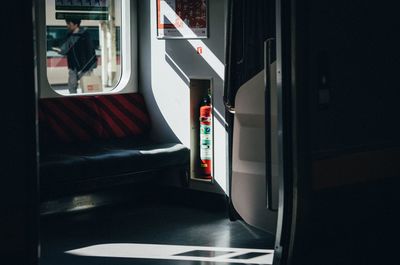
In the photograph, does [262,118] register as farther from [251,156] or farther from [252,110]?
[251,156]

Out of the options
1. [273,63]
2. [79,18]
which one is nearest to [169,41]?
[79,18]

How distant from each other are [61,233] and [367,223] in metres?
2.34

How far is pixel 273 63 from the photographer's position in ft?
16.7

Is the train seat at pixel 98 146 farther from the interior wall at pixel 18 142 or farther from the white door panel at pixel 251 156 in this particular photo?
the interior wall at pixel 18 142

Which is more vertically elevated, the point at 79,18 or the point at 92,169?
the point at 79,18

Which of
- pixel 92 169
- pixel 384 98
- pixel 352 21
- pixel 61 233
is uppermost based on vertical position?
pixel 352 21

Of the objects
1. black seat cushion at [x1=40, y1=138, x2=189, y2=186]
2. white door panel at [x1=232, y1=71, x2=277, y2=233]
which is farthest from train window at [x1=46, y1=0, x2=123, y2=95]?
white door panel at [x1=232, y1=71, x2=277, y2=233]

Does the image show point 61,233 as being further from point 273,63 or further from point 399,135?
point 399,135

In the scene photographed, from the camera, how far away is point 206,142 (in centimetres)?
666

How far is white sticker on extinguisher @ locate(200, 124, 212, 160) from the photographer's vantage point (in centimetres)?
662

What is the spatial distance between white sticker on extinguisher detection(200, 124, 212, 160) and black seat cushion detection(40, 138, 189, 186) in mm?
173

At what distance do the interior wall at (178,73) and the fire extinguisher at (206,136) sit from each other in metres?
0.12

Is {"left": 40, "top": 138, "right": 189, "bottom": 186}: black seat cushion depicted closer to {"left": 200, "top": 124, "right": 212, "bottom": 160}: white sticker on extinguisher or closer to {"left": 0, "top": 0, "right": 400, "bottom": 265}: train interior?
{"left": 0, "top": 0, "right": 400, "bottom": 265}: train interior

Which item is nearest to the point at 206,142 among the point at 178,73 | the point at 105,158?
the point at 178,73
